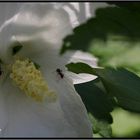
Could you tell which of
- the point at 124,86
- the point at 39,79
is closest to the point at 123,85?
the point at 124,86

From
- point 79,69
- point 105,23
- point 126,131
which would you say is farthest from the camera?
point 126,131

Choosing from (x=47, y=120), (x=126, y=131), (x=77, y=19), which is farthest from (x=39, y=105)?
(x=126, y=131)

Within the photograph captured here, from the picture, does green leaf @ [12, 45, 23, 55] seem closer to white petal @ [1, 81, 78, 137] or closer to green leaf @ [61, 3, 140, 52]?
white petal @ [1, 81, 78, 137]

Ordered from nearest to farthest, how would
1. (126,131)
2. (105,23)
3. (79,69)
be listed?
(105,23) → (79,69) → (126,131)

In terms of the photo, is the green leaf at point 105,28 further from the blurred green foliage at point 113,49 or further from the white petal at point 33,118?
the white petal at point 33,118

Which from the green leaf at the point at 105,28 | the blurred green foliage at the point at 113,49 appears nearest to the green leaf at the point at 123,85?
the blurred green foliage at the point at 113,49

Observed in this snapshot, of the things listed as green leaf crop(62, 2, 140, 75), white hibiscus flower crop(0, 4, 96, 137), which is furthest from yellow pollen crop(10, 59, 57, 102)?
green leaf crop(62, 2, 140, 75)

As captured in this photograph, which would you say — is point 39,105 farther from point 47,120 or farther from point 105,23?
point 105,23
